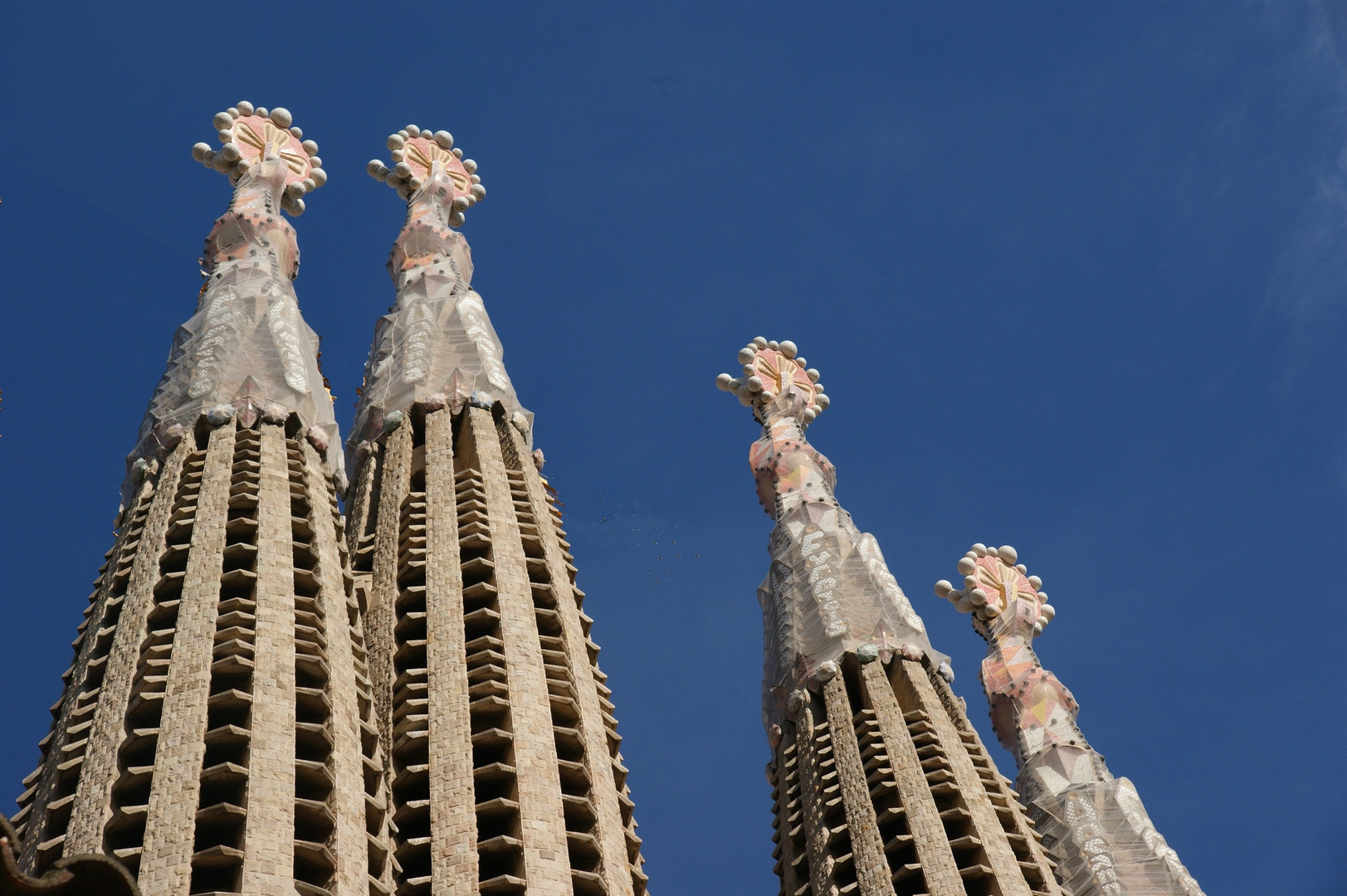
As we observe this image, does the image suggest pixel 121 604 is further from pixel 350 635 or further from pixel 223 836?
pixel 223 836

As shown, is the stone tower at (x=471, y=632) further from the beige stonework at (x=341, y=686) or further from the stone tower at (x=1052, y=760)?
the stone tower at (x=1052, y=760)

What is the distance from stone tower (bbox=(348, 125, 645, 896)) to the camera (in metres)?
24.3

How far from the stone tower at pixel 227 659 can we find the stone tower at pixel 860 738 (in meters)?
7.83

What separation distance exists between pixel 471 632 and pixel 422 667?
940 millimetres

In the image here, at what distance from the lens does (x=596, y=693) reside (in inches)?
1110

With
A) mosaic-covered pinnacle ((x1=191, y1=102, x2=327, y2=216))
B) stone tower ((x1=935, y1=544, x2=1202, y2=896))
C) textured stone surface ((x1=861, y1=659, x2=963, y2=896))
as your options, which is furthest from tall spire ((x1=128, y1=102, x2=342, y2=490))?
stone tower ((x1=935, y1=544, x2=1202, y2=896))

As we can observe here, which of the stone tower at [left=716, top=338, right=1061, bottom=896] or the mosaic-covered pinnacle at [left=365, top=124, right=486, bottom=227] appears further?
the mosaic-covered pinnacle at [left=365, top=124, right=486, bottom=227]

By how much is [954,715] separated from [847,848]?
3.89 metres

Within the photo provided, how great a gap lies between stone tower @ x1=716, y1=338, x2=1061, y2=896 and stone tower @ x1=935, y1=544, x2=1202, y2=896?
163cm

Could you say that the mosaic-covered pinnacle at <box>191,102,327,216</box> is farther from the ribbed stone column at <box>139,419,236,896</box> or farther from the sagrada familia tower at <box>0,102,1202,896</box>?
the ribbed stone column at <box>139,419,236,896</box>

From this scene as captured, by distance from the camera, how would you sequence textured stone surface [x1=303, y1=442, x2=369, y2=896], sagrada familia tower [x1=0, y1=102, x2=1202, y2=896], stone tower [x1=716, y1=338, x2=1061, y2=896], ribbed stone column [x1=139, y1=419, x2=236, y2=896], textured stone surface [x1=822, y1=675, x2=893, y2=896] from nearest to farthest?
ribbed stone column [x1=139, y1=419, x2=236, y2=896]
textured stone surface [x1=303, y1=442, x2=369, y2=896]
sagrada familia tower [x1=0, y1=102, x2=1202, y2=896]
textured stone surface [x1=822, y1=675, x2=893, y2=896]
stone tower [x1=716, y1=338, x2=1061, y2=896]

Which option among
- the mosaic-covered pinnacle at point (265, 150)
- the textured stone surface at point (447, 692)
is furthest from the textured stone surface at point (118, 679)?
the mosaic-covered pinnacle at point (265, 150)

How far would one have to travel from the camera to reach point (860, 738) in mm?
32875

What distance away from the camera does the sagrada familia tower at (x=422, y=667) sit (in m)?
22.8
